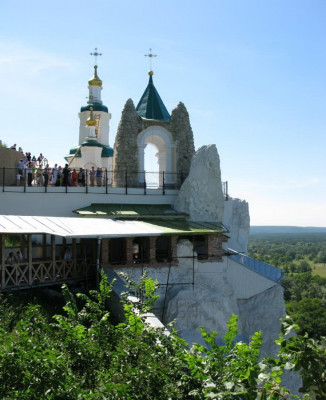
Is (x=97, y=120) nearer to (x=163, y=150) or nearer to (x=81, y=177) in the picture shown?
(x=163, y=150)

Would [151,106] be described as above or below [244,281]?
above

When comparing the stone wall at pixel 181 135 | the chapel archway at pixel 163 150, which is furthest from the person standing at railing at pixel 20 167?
the stone wall at pixel 181 135

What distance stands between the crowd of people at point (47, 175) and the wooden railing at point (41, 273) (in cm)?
514

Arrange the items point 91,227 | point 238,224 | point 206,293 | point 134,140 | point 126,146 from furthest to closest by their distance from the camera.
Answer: point 238,224 < point 134,140 < point 126,146 < point 206,293 < point 91,227

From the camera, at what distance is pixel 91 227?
14.9 m

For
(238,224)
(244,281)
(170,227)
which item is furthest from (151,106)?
(244,281)

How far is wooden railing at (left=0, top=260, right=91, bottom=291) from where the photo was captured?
13.2 meters

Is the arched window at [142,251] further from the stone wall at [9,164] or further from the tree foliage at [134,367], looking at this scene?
the tree foliage at [134,367]

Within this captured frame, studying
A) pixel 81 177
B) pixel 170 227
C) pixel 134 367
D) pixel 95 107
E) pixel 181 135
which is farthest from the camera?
pixel 95 107

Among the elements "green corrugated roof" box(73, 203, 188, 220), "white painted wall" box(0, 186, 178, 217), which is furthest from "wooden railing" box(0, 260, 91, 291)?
"white painted wall" box(0, 186, 178, 217)

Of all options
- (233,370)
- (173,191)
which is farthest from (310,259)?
(233,370)

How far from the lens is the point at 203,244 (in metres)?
19.3

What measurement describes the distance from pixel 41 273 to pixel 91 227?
82.5 inches

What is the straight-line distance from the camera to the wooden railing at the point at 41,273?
13.2m
